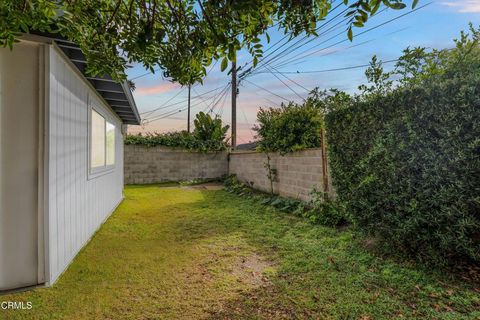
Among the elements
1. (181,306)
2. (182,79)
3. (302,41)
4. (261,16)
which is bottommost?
(181,306)

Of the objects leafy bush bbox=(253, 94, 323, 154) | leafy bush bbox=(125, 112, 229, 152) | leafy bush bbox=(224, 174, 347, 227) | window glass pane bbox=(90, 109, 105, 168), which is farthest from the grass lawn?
leafy bush bbox=(125, 112, 229, 152)

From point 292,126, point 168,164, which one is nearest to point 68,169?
point 292,126

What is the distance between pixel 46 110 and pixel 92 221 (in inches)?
94.5

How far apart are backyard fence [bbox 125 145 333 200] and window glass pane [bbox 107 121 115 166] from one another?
4.45 metres

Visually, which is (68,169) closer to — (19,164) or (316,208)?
(19,164)

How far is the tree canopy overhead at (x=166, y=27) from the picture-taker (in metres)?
→ 1.60

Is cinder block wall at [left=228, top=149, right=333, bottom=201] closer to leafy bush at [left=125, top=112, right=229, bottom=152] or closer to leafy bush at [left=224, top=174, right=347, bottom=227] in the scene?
leafy bush at [left=224, top=174, right=347, bottom=227]

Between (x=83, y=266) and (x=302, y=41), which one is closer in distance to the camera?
(x=83, y=266)

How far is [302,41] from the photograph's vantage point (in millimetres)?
9047

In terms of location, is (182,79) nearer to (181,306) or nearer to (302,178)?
(181,306)

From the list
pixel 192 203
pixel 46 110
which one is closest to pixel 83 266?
pixel 46 110

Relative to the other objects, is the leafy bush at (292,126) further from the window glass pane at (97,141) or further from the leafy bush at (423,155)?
the window glass pane at (97,141)

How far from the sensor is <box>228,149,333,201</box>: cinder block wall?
5.75m

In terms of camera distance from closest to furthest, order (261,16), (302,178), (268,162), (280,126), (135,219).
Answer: (261,16), (135,219), (302,178), (280,126), (268,162)
